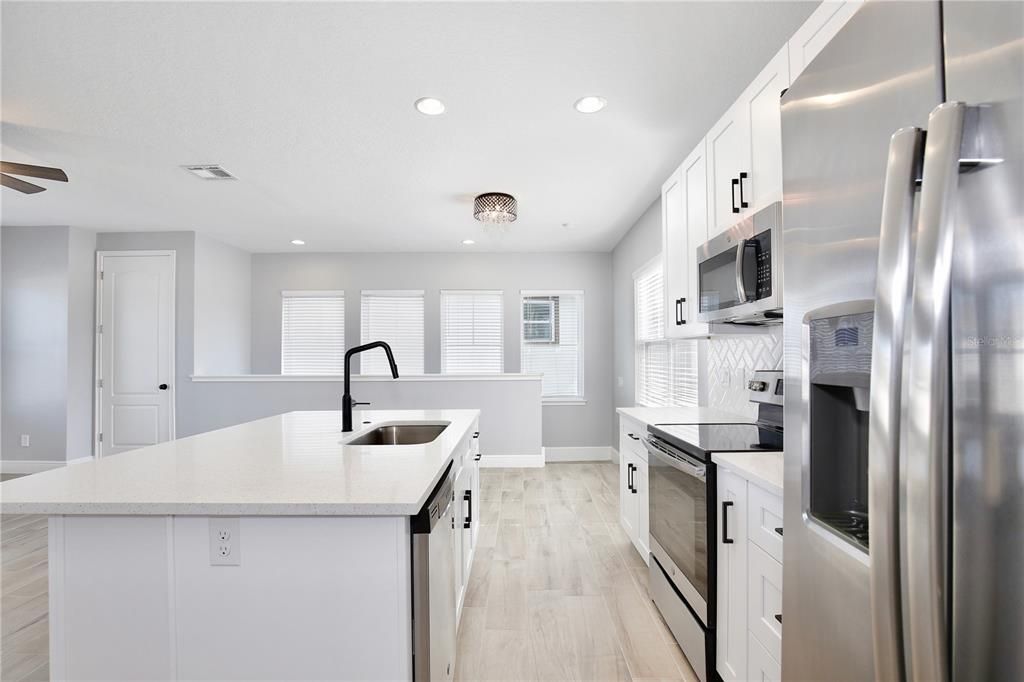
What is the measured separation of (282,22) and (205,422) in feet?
15.6

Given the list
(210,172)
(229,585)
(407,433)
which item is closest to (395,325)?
(210,172)

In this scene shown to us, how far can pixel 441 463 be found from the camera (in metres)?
1.70

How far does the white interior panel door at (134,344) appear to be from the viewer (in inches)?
219

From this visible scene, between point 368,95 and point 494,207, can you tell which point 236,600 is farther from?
point 494,207

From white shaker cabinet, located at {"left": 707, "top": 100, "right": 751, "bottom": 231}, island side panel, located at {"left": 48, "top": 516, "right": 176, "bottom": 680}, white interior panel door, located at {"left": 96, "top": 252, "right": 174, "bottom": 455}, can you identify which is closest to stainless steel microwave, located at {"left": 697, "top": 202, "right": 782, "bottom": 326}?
white shaker cabinet, located at {"left": 707, "top": 100, "right": 751, "bottom": 231}

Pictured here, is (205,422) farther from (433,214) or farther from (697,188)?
(697,188)

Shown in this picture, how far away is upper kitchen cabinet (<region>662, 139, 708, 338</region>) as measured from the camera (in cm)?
255

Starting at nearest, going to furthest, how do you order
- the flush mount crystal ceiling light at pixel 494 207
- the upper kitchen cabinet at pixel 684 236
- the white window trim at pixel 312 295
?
the upper kitchen cabinet at pixel 684 236 < the flush mount crystal ceiling light at pixel 494 207 < the white window trim at pixel 312 295

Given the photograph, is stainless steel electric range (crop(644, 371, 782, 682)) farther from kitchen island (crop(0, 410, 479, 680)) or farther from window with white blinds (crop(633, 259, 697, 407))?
window with white blinds (crop(633, 259, 697, 407))

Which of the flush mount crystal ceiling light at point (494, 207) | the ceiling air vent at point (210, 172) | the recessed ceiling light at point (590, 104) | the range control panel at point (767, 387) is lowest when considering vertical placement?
the range control panel at point (767, 387)

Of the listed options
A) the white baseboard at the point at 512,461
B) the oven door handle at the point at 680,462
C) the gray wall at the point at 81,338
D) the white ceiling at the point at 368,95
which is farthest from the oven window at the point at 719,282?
the gray wall at the point at 81,338

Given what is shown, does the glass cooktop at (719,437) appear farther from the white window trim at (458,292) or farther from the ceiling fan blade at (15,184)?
the white window trim at (458,292)

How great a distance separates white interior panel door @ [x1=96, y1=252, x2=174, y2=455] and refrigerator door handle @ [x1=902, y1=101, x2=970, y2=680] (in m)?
6.56

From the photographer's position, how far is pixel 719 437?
6.92 ft
